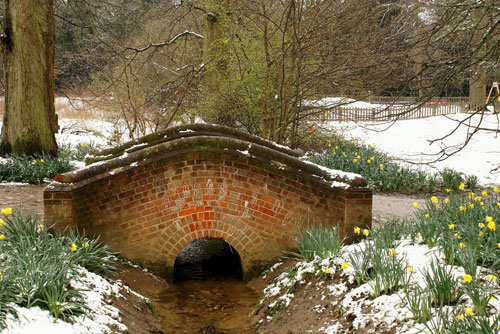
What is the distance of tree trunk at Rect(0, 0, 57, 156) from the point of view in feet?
39.2

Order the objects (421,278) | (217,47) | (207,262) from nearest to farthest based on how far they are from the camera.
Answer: (421,278), (207,262), (217,47)

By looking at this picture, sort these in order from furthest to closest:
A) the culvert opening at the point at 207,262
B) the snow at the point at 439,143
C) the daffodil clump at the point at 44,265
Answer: the snow at the point at 439,143, the culvert opening at the point at 207,262, the daffodil clump at the point at 44,265

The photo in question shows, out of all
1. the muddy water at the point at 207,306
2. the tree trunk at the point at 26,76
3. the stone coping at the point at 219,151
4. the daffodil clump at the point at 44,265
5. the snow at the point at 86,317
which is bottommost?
the muddy water at the point at 207,306

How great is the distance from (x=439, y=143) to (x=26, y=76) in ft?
43.8

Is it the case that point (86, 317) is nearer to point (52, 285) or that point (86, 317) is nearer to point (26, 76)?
point (52, 285)

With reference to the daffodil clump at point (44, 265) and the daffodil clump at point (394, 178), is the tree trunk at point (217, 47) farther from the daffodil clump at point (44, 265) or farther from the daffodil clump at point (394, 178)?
the daffodil clump at point (44, 265)

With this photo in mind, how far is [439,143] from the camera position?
17.8 m

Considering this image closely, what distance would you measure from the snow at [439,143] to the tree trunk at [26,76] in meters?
8.20

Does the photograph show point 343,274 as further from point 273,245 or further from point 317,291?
point 273,245

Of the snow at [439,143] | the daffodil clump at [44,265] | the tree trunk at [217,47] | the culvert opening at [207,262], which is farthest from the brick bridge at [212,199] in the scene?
the snow at [439,143]

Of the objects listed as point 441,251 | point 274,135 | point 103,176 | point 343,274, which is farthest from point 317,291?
point 274,135

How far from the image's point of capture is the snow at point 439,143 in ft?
53.0

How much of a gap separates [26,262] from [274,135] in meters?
8.50

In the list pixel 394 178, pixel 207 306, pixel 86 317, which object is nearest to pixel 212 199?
pixel 207 306
